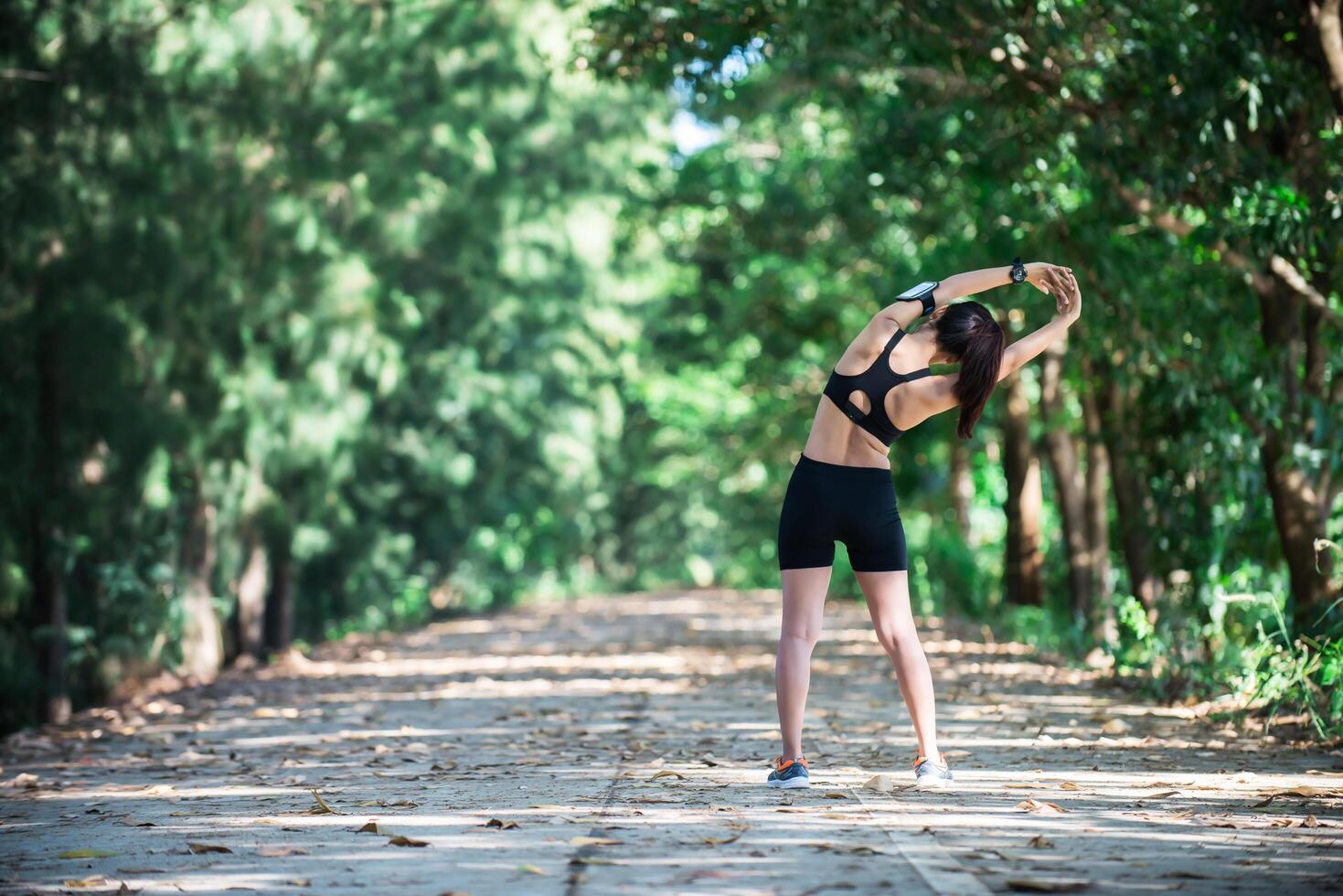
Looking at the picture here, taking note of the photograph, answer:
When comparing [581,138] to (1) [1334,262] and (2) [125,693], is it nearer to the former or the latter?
(2) [125,693]

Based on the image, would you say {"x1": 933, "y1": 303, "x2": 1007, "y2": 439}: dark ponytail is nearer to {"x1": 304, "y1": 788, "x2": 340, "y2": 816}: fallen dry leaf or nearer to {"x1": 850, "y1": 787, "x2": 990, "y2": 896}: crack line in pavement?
{"x1": 850, "y1": 787, "x2": 990, "y2": 896}: crack line in pavement

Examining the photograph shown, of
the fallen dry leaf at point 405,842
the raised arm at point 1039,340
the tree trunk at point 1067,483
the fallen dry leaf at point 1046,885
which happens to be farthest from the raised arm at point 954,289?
the tree trunk at point 1067,483

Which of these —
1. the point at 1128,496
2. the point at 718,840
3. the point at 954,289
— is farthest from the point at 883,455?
the point at 1128,496

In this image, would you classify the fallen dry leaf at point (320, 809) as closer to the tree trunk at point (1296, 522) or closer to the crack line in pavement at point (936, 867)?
the crack line in pavement at point (936, 867)

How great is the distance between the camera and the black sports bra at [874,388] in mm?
6117

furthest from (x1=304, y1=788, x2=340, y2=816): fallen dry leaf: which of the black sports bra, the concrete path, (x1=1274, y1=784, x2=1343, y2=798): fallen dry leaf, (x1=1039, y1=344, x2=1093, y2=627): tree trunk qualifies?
(x1=1039, y1=344, x2=1093, y2=627): tree trunk

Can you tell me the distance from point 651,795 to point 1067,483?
39.9 feet

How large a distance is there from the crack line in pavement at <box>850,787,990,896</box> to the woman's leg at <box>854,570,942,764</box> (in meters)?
1.05

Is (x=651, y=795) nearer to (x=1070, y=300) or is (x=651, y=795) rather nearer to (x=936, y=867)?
(x=936, y=867)

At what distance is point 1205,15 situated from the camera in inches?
400

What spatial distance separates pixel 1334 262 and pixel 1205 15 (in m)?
1.85

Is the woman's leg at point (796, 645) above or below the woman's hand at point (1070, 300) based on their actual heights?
below

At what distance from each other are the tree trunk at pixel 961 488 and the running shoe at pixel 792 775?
710 inches

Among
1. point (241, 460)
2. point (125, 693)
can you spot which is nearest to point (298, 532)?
point (241, 460)
